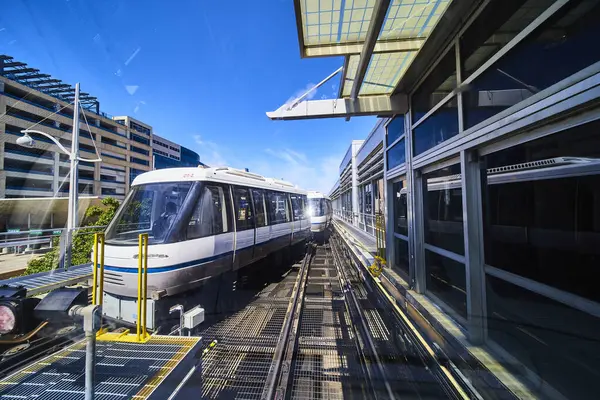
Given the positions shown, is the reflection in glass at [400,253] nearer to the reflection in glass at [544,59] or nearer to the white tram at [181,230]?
the white tram at [181,230]

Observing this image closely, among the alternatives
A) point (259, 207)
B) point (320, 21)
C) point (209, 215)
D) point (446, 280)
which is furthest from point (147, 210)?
point (446, 280)

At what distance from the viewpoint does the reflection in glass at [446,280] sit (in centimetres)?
393

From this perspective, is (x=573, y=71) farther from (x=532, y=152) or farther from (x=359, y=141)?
(x=359, y=141)

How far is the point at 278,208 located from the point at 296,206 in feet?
6.87

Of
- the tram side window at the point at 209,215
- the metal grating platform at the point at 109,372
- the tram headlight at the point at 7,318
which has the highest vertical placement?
the tram side window at the point at 209,215

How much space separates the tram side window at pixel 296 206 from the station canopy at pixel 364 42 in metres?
4.94

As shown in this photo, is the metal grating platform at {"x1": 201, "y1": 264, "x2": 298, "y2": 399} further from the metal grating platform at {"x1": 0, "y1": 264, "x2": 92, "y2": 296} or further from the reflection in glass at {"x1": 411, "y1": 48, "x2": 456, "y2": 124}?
the reflection in glass at {"x1": 411, "y1": 48, "x2": 456, "y2": 124}

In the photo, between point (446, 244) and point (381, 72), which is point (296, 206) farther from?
point (381, 72)

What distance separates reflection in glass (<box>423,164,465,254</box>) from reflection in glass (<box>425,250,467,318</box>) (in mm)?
477

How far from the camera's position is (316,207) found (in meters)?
13.9

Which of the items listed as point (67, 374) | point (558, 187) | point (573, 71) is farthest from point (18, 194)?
point (558, 187)

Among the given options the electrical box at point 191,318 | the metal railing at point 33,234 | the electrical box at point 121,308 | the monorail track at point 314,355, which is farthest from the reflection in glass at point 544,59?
the metal railing at point 33,234

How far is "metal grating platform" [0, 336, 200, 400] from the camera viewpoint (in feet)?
5.48

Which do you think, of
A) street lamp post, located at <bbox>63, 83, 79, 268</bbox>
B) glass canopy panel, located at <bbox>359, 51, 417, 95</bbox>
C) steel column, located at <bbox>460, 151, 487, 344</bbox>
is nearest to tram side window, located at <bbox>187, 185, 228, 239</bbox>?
glass canopy panel, located at <bbox>359, 51, 417, 95</bbox>
